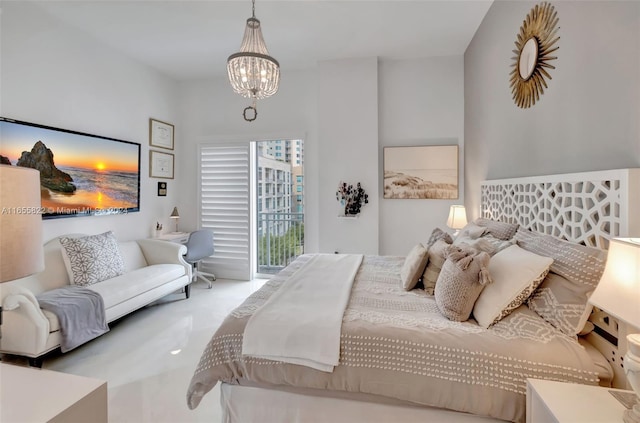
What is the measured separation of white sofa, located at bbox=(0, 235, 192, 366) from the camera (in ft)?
6.91

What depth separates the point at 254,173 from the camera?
462 cm

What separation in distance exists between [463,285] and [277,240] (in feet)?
12.0

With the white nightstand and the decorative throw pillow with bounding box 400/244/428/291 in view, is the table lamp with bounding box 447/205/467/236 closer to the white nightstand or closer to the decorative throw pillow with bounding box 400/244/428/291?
the decorative throw pillow with bounding box 400/244/428/291

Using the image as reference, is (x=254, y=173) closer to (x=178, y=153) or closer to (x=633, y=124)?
(x=178, y=153)

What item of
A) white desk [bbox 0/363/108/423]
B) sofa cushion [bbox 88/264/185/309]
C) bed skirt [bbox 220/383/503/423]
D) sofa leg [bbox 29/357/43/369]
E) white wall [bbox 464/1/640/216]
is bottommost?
sofa leg [bbox 29/357/43/369]

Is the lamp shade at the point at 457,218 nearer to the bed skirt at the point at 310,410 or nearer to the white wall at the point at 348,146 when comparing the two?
the white wall at the point at 348,146

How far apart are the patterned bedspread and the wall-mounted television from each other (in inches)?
103

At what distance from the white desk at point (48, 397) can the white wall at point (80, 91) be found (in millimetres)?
2507

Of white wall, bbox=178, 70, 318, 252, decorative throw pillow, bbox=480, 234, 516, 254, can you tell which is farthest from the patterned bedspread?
white wall, bbox=178, 70, 318, 252

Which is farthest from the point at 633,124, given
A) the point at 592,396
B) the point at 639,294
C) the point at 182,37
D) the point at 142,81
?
the point at 142,81

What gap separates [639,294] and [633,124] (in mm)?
828

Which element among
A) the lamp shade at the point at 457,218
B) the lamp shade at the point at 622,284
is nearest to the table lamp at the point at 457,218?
the lamp shade at the point at 457,218

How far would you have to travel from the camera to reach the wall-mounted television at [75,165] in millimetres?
2676

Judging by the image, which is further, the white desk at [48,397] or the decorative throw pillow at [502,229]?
the decorative throw pillow at [502,229]
